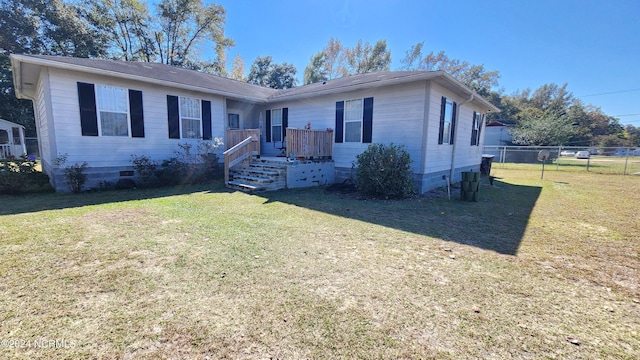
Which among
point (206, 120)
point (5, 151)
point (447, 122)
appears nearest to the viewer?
point (447, 122)

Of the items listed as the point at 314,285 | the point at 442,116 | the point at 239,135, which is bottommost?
the point at 314,285

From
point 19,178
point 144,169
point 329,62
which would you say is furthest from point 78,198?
point 329,62

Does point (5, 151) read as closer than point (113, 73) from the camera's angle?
No

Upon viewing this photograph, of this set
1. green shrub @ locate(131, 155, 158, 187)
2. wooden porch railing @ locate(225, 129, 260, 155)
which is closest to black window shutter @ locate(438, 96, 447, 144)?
wooden porch railing @ locate(225, 129, 260, 155)

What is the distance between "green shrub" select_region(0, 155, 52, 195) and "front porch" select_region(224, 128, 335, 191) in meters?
5.21

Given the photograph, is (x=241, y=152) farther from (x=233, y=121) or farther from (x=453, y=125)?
(x=453, y=125)

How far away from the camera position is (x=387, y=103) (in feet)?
27.1

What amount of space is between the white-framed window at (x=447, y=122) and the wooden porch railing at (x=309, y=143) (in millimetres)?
3679

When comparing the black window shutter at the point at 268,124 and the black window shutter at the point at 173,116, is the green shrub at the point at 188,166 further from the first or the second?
the black window shutter at the point at 268,124

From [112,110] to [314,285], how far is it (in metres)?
8.89

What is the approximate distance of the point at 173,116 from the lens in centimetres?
922

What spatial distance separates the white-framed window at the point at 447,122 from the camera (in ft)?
27.8

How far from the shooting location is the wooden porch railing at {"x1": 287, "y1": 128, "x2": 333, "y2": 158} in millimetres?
8297

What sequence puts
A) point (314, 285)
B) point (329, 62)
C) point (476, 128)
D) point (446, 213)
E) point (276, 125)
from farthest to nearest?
point (329, 62)
point (476, 128)
point (276, 125)
point (446, 213)
point (314, 285)
